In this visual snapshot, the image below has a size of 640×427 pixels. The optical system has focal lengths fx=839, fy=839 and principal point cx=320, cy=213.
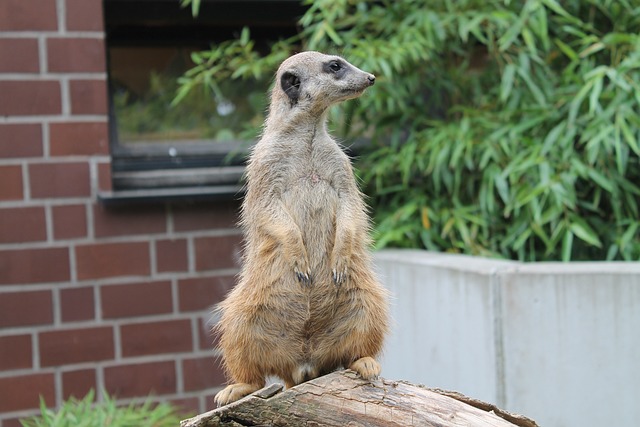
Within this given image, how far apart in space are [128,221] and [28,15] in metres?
1.16

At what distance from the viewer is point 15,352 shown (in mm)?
4227

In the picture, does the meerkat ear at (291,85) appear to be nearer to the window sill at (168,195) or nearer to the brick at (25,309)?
the window sill at (168,195)

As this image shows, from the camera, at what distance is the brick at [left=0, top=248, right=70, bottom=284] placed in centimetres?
422

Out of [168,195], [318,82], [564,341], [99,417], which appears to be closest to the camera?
[318,82]

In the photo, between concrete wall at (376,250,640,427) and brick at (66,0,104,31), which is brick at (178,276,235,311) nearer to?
brick at (66,0,104,31)

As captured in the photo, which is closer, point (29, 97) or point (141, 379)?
point (29, 97)

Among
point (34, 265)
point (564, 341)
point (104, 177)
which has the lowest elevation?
point (564, 341)

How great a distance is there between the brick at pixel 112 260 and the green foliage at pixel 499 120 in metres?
0.94

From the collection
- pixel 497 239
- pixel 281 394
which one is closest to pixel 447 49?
pixel 497 239

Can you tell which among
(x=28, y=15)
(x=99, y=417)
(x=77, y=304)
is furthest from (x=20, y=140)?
(x=99, y=417)

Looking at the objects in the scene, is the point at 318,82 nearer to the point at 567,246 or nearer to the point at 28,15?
the point at 567,246

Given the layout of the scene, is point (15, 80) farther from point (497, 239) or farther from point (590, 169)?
point (590, 169)

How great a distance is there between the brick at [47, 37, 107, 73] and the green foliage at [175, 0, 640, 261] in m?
0.48

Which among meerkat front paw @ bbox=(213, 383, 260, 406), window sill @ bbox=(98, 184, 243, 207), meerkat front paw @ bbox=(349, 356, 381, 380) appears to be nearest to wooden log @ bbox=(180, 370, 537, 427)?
meerkat front paw @ bbox=(349, 356, 381, 380)
